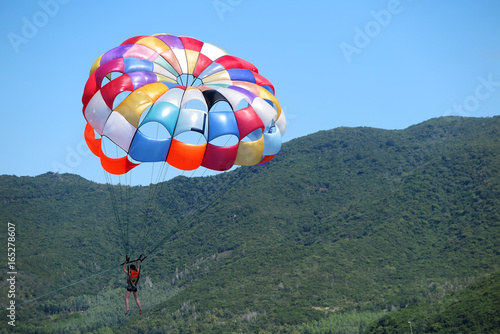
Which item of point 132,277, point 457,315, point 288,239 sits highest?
point 288,239

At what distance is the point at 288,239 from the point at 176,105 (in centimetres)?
9253

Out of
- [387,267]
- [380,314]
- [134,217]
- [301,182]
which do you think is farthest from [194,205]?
[380,314]

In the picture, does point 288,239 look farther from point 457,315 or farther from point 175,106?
point 175,106

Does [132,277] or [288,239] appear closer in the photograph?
[132,277]

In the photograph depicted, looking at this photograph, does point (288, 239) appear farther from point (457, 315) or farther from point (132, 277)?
point (132, 277)

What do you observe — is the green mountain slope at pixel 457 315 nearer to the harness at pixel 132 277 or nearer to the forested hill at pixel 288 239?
the forested hill at pixel 288 239

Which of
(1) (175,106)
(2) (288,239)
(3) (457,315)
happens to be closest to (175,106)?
(1) (175,106)

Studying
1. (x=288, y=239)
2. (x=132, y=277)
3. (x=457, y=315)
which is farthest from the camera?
(x=288, y=239)

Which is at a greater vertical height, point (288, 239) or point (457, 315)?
point (288, 239)

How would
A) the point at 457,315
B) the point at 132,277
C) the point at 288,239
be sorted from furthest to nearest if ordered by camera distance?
the point at 288,239 → the point at 457,315 → the point at 132,277

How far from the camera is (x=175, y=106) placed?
21.8 m

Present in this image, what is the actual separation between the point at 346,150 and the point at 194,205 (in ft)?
129

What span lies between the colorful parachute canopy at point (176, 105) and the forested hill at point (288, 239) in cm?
5574

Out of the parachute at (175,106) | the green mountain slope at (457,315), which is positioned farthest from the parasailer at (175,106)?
the green mountain slope at (457,315)
